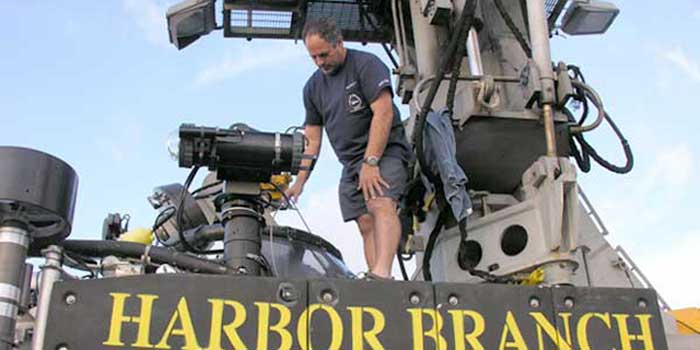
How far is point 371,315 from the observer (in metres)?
3.13

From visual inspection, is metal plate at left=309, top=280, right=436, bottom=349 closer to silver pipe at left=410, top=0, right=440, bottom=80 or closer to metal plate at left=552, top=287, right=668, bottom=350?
metal plate at left=552, top=287, right=668, bottom=350

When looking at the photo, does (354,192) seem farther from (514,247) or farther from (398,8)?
(398,8)

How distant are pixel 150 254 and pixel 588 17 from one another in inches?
197

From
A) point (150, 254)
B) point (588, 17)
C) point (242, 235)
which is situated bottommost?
point (150, 254)

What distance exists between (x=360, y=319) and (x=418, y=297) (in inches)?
9.2

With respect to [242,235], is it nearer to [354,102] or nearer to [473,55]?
[354,102]

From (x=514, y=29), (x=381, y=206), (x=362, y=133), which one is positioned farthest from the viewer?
(x=514, y=29)

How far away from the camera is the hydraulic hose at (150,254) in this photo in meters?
3.96

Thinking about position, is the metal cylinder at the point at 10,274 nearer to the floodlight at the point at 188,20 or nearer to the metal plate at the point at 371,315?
the metal plate at the point at 371,315

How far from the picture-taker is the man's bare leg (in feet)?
14.8

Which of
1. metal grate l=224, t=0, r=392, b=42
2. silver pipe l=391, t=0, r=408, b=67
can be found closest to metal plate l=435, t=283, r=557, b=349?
silver pipe l=391, t=0, r=408, b=67

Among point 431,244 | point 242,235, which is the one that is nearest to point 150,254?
point 242,235

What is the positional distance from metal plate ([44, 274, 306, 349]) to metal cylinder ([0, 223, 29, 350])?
136mm

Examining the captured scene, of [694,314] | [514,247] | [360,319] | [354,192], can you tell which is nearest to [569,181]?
[514,247]
